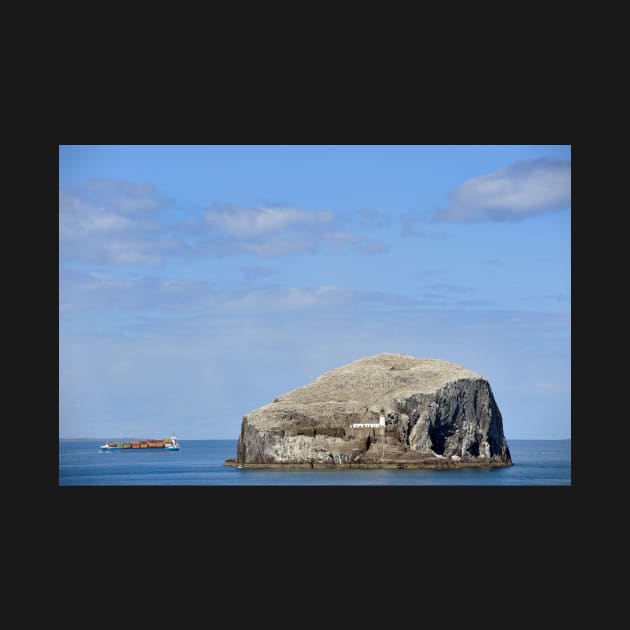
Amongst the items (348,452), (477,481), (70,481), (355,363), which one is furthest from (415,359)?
(70,481)

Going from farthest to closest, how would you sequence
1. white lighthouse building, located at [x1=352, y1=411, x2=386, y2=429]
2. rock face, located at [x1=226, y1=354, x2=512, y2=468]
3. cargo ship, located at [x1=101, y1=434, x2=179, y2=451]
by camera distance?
1. cargo ship, located at [x1=101, y1=434, x2=179, y2=451]
2. white lighthouse building, located at [x1=352, y1=411, x2=386, y2=429]
3. rock face, located at [x1=226, y1=354, x2=512, y2=468]

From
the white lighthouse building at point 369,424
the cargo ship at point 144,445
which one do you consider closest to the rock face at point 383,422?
the white lighthouse building at point 369,424

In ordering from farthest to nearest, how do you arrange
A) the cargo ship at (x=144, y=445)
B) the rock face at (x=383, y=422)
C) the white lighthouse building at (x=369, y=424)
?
the cargo ship at (x=144, y=445), the white lighthouse building at (x=369, y=424), the rock face at (x=383, y=422)

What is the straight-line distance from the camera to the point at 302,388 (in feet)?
347

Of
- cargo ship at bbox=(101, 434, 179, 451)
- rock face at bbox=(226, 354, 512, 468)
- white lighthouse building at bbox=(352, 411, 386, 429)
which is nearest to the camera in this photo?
rock face at bbox=(226, 354, 512, 468)

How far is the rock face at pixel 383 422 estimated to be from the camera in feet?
315

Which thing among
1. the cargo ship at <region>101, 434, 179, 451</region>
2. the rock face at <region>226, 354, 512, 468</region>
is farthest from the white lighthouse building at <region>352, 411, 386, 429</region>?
the cargo ship at <region>101, 434, 179, 451</region>

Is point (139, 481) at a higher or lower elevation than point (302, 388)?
lower

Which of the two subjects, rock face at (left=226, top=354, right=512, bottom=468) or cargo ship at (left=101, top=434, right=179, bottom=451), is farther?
cargo ship at (left=101, top=434, right=179, bottom=451)

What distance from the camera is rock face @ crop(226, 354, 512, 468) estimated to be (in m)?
95.9

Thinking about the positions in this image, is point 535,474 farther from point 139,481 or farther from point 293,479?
point 139,481

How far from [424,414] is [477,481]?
56.9 ft

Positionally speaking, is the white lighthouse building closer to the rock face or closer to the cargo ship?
the rock face

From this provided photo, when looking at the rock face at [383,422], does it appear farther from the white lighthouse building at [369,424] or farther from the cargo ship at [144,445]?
the cargo ship at [144,445]
